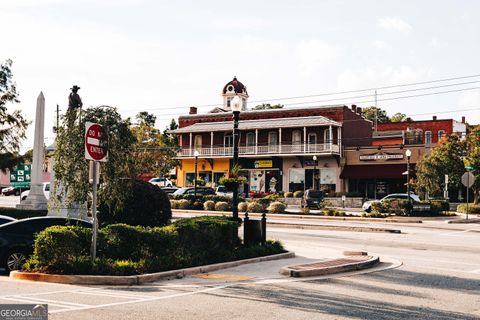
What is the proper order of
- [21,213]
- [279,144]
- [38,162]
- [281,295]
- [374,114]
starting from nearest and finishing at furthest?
[281,295] → [21,213] → [38,162] → [279,144] → [374,114]

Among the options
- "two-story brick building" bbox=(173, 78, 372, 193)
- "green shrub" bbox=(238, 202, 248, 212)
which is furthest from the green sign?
"green shrub" bbox=(238, 202, 248, 212)

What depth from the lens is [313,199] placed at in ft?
144

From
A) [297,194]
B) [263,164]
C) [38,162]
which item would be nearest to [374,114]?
[263,164]

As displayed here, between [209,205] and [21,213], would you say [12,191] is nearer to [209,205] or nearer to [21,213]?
[209,205]

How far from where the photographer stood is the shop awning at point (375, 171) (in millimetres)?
53541

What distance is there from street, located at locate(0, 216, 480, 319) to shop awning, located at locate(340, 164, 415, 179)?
1531 inches

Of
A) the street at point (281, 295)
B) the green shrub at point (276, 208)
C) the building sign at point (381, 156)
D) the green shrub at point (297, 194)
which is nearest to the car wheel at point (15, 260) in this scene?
the street at point (281, 295)

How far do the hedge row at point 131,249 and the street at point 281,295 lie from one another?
64 cm

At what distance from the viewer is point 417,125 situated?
74.8 m

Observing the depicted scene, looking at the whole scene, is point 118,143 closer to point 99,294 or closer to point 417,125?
point 99,294

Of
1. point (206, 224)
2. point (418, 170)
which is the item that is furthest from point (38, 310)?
point (418, 170)

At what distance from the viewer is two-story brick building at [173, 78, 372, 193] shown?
57.1m

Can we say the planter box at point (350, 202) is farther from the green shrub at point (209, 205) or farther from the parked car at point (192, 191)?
the green shrub at point (209, 205)

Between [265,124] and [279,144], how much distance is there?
2641 millimetres
